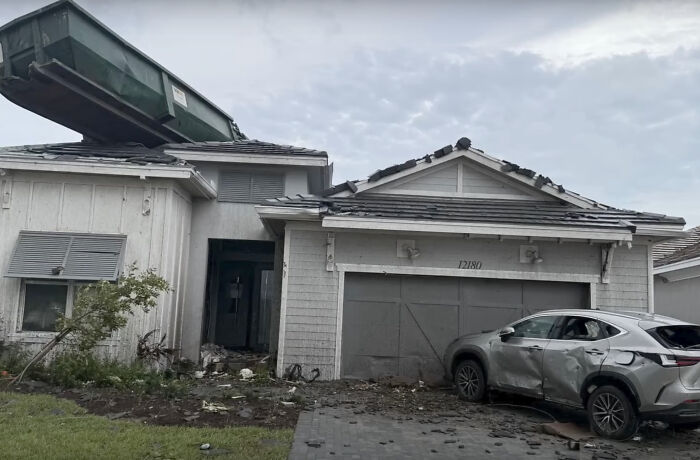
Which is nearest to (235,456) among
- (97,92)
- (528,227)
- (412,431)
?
(412,431)

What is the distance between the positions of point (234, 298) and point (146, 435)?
27.7ft

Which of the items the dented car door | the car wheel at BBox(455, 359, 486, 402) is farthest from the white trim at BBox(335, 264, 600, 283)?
the dented car door

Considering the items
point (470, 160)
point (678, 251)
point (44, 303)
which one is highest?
point (470, 160)

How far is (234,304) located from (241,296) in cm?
27

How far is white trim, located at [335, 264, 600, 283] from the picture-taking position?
10.8 metres

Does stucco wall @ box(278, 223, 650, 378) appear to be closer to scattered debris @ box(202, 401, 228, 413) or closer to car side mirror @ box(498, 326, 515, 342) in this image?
car side mirror @ box(498, 326, 515, 342)

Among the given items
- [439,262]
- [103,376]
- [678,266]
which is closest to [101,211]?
[103,376]

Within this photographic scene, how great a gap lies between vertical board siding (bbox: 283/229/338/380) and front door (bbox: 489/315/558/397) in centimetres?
313

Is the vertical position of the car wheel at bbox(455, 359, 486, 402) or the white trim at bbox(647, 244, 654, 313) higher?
the white trim at bbox(647, 244, 654, 313)

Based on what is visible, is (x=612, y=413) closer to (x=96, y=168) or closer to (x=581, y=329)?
(x=581, y=329)

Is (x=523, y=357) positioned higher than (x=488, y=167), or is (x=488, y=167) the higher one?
(x=488, y=167)

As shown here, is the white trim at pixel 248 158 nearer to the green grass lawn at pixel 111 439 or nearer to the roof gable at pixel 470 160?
the roof gable at pixel 470 160

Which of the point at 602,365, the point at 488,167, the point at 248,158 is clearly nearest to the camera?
the point at 602,365

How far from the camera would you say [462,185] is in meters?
11.9
